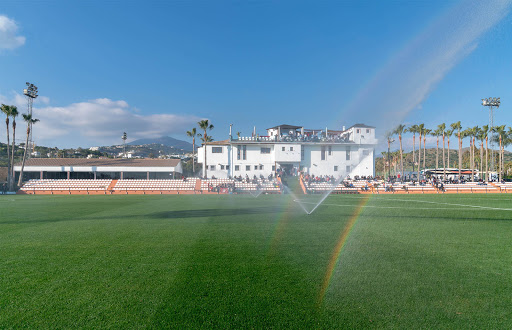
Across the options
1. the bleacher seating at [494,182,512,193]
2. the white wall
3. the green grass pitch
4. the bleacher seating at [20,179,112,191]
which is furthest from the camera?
the white wall

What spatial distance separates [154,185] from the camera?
144ft

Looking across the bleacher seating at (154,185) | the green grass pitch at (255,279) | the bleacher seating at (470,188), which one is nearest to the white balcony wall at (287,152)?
the bleacher seating at (154,185)

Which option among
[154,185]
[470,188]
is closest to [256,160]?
[154,185]

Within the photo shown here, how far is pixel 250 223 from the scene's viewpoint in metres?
12.6

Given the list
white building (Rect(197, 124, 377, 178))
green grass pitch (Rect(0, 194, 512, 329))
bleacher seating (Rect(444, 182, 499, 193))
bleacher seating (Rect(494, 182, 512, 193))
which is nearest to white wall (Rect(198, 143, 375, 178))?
white building (Rect(197, 124, 377, 178))

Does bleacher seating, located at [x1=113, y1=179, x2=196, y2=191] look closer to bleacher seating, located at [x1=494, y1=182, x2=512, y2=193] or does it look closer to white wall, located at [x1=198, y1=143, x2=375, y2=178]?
white wall, located at [x1=198, y1=143, x2=375, y2=178]

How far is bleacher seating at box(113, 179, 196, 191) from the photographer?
139 ft

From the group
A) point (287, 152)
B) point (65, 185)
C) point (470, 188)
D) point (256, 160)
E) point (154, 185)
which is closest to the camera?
→ point (470, 188)

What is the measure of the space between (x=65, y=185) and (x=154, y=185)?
12.7m

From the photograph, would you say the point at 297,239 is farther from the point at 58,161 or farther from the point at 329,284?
the point at 58,161

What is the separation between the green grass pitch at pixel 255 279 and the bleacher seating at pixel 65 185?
3574cm

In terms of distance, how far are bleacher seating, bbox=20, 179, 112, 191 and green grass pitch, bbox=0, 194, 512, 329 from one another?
3574 centimetres

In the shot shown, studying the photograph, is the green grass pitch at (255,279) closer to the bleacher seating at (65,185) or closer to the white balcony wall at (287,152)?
the bleacher seating at (65,185)

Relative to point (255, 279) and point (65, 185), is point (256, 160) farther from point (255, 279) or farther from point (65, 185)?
point (255, 279)
